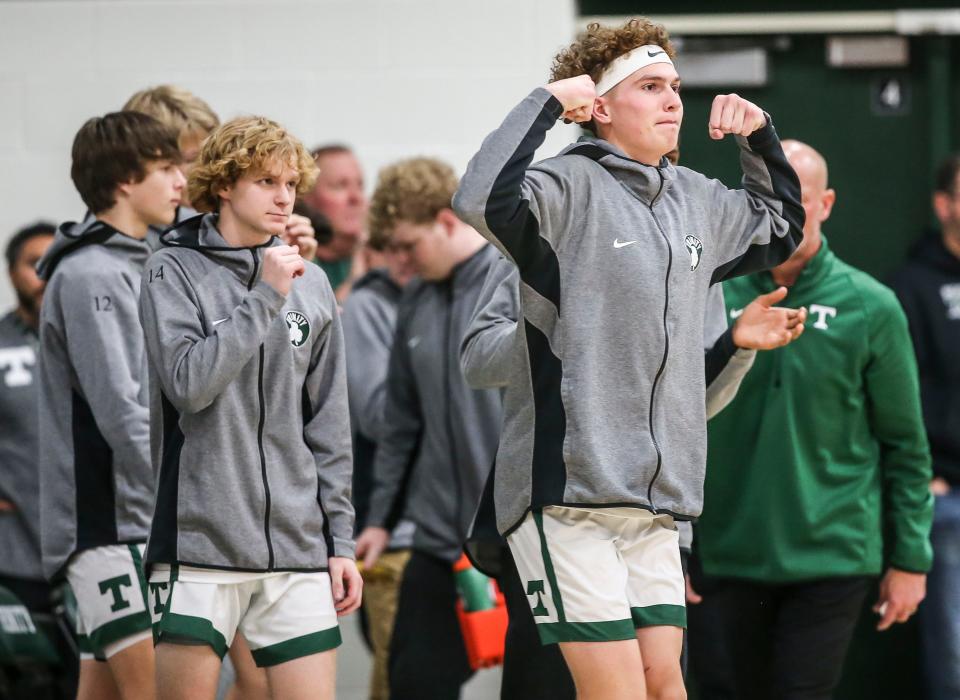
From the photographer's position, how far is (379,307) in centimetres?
452

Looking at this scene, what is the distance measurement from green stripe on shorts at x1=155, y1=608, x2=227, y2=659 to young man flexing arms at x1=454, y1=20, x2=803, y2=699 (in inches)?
22.1

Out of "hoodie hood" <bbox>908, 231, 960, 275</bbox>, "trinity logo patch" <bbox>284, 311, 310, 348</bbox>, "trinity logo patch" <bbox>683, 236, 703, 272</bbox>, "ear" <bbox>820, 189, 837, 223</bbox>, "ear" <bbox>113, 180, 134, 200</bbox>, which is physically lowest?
"hoodie hood" <bbox>908, 231, 960, 275</bbox>

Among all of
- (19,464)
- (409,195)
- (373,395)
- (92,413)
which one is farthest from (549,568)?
(19,464)

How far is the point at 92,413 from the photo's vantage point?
3.13 metres

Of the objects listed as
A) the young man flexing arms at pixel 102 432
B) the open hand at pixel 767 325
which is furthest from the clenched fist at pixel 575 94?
the young man flexing arms at pixel 102 432

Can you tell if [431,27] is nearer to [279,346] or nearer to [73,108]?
[73,108]

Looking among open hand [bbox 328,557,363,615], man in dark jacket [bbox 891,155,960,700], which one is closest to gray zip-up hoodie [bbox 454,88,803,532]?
open hand [bbox 328,557,363,615]

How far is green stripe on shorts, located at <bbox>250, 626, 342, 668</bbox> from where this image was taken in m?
2.76

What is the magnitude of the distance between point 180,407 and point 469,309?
136cm

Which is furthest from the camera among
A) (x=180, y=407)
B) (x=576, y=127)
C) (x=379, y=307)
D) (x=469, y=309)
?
(x=576, y=127)

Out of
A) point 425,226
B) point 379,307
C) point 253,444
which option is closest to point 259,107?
point 379,307

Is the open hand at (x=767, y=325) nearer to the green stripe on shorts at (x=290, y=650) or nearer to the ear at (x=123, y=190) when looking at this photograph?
the green stripe on shorts at (x=290, y=650)

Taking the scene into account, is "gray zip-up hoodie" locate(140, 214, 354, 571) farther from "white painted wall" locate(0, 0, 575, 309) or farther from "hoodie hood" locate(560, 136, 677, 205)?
"white painted wall" locate(0, 0, 575, 309)

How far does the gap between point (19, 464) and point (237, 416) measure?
1799 mm
